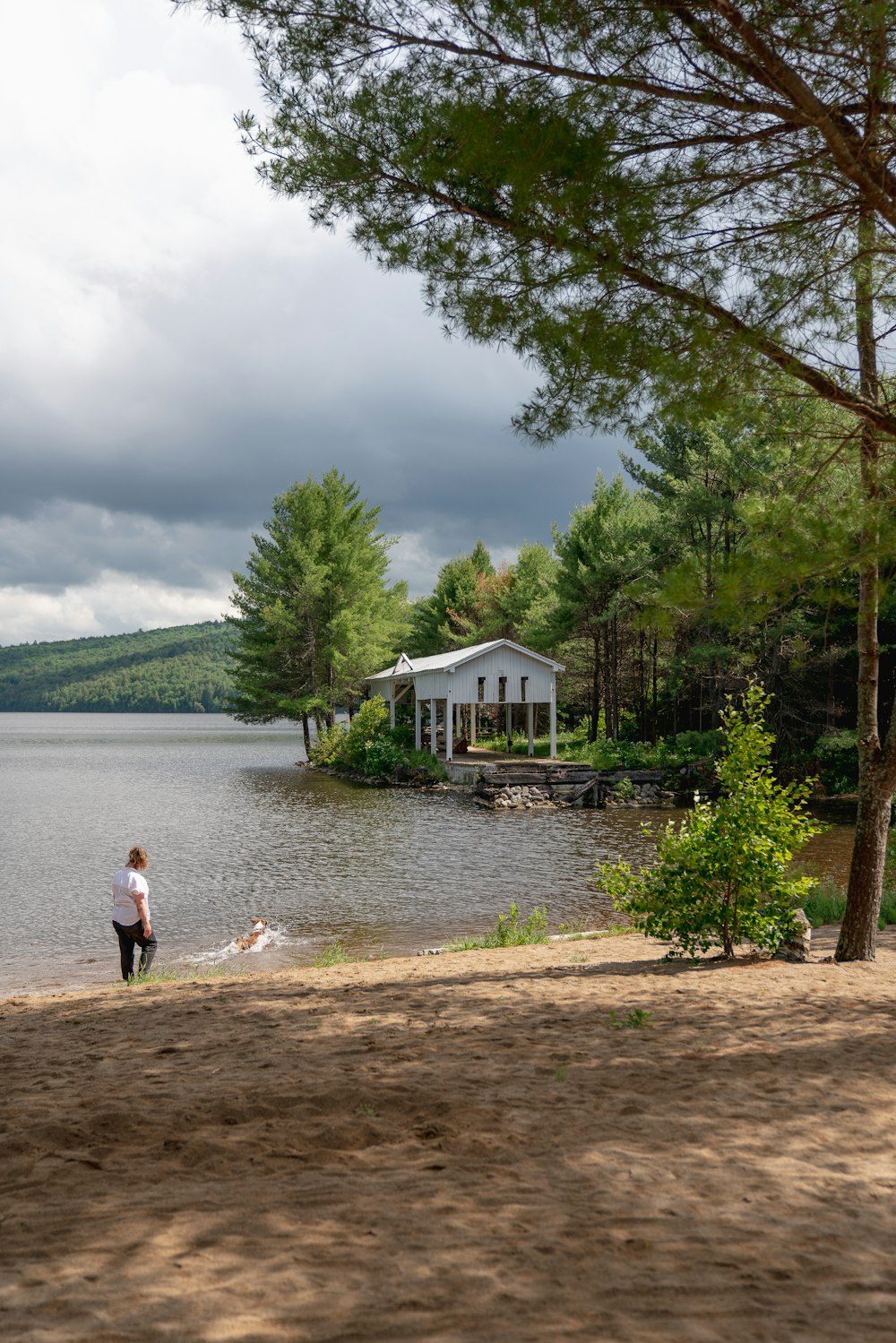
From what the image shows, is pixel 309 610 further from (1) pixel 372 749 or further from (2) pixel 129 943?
(2) pixel 129 943

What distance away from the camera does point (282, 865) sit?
19.2 m

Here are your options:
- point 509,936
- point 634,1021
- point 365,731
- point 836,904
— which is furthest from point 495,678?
point 634,1021

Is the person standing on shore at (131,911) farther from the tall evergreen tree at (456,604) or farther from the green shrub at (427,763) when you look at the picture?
the tall evergreen tree at (456,604)

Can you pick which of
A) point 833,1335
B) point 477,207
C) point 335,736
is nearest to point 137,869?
point 477,207

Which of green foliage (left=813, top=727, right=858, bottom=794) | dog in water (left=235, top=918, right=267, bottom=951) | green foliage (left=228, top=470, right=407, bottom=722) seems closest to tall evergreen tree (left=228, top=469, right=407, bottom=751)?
green foliage (left=228, top=470, right=407, bottom=722)

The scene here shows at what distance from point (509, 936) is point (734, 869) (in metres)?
3.83

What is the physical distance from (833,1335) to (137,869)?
29.5 ft

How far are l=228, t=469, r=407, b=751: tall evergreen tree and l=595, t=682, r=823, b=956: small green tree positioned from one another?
1619 inches

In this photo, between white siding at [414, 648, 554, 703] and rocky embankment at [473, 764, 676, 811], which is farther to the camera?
white siding at [414, 648, 554, 703]

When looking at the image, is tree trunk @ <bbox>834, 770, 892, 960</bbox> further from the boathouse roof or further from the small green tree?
the boathouse roof

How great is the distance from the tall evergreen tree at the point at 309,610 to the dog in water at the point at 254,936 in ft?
119

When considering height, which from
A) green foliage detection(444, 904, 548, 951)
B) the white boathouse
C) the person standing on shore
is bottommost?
green foliage detection(444, 904, 548, 951)

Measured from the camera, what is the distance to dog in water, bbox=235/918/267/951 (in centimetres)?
1229

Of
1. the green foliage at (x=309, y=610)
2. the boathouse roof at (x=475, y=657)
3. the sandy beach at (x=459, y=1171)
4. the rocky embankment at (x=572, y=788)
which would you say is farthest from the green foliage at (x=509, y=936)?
the green foliage at (x=309, y=610)
